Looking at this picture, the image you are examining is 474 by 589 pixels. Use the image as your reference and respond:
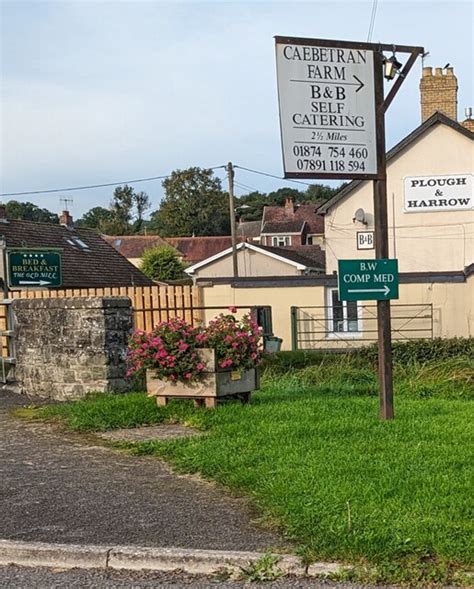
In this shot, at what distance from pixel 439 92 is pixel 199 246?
176 ft

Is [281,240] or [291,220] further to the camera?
[291,220]

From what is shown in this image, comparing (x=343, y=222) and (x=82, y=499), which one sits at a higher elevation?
(x=343, y=222)

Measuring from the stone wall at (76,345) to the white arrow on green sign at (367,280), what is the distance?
4.40 m

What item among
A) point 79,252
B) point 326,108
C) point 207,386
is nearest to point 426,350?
point 207,386

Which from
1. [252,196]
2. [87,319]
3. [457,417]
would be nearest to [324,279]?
[87,319]

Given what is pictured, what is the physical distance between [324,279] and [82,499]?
18874 millimetres

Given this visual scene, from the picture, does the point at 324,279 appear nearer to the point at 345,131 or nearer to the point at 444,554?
the point at 345,131

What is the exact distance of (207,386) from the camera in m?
9.44

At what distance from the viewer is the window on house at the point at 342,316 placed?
24.6m

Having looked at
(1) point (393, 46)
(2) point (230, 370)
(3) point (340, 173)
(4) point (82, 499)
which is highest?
(1) point (393, 46)

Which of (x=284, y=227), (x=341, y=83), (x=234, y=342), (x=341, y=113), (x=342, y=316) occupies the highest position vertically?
(x=284, y=227)

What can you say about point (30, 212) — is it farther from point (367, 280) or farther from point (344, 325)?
point (367, 280)

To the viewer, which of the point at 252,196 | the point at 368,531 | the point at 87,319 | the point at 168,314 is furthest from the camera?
the point at 252,196

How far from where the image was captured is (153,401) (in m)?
10.0
